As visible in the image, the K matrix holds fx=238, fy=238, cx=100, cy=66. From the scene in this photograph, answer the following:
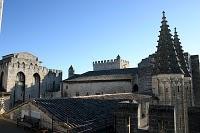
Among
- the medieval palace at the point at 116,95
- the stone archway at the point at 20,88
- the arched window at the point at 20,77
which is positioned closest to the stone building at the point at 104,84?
the medieval palace at the point at 116,95

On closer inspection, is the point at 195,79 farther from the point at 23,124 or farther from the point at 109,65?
the point at 109,65

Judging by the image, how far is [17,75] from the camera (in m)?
41.3

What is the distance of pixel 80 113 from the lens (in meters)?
12.6

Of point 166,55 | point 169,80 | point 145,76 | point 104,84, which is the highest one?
point 166,55

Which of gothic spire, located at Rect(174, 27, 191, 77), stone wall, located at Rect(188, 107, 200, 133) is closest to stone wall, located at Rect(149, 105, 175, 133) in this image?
stone wall, located at Rect(188, 107, 200, 133)

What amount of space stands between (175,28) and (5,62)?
28.0m

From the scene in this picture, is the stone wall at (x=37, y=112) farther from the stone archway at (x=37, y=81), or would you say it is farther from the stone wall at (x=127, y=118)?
the stone archway at (x=37, y=81)

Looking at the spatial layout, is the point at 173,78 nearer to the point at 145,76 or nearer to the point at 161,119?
the point at 145,76

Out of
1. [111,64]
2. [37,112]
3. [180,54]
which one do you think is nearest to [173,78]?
[180,54]

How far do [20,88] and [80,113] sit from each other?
31.8 meters

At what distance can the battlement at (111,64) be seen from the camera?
58031 millimetres

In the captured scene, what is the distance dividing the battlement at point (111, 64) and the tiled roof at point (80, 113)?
140 feet

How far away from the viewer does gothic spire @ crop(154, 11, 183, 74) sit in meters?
21.8

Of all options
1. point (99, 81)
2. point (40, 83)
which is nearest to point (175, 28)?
point (99, 81)
